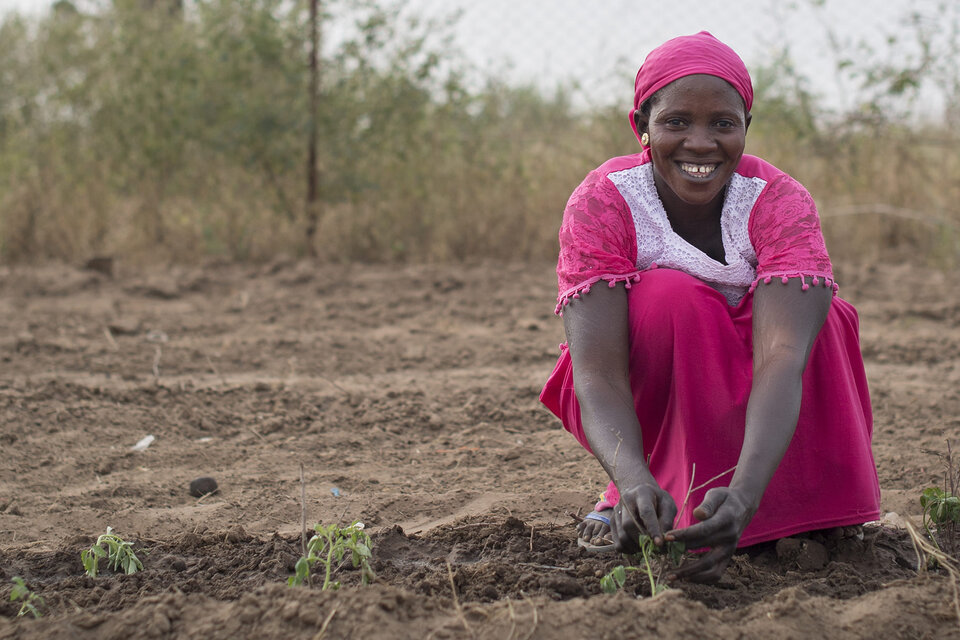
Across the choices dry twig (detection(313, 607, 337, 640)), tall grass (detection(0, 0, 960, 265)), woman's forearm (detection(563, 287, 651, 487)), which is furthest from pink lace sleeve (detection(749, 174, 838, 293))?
tall grass (detection(0, 0, 960, 265))

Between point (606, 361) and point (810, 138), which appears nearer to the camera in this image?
point (606, 361)

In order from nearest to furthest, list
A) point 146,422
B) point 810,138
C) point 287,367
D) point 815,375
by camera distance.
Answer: point 815,375
point 146,422
point 287,367
point 810,138

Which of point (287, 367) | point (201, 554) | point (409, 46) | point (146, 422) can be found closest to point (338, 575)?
point (201, 554)

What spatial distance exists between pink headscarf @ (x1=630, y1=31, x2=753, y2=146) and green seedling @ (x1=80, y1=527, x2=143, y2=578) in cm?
170

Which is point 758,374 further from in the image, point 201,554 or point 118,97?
point 118,97

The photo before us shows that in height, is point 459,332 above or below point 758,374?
below

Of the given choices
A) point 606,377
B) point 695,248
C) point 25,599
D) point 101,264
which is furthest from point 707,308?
point 101,264

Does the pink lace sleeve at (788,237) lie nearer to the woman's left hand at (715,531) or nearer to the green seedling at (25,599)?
the woman's left hand at (715,531)

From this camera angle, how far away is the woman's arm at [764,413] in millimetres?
1952

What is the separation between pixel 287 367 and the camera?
4.66 m

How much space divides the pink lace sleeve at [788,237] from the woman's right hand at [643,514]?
2.05ft

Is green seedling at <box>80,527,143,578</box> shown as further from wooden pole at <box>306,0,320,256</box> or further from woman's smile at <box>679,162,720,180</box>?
wooden pole at <box>306,0,320,256</box>

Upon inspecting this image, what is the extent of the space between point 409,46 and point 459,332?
277cm

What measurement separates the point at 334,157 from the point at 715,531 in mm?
5830
